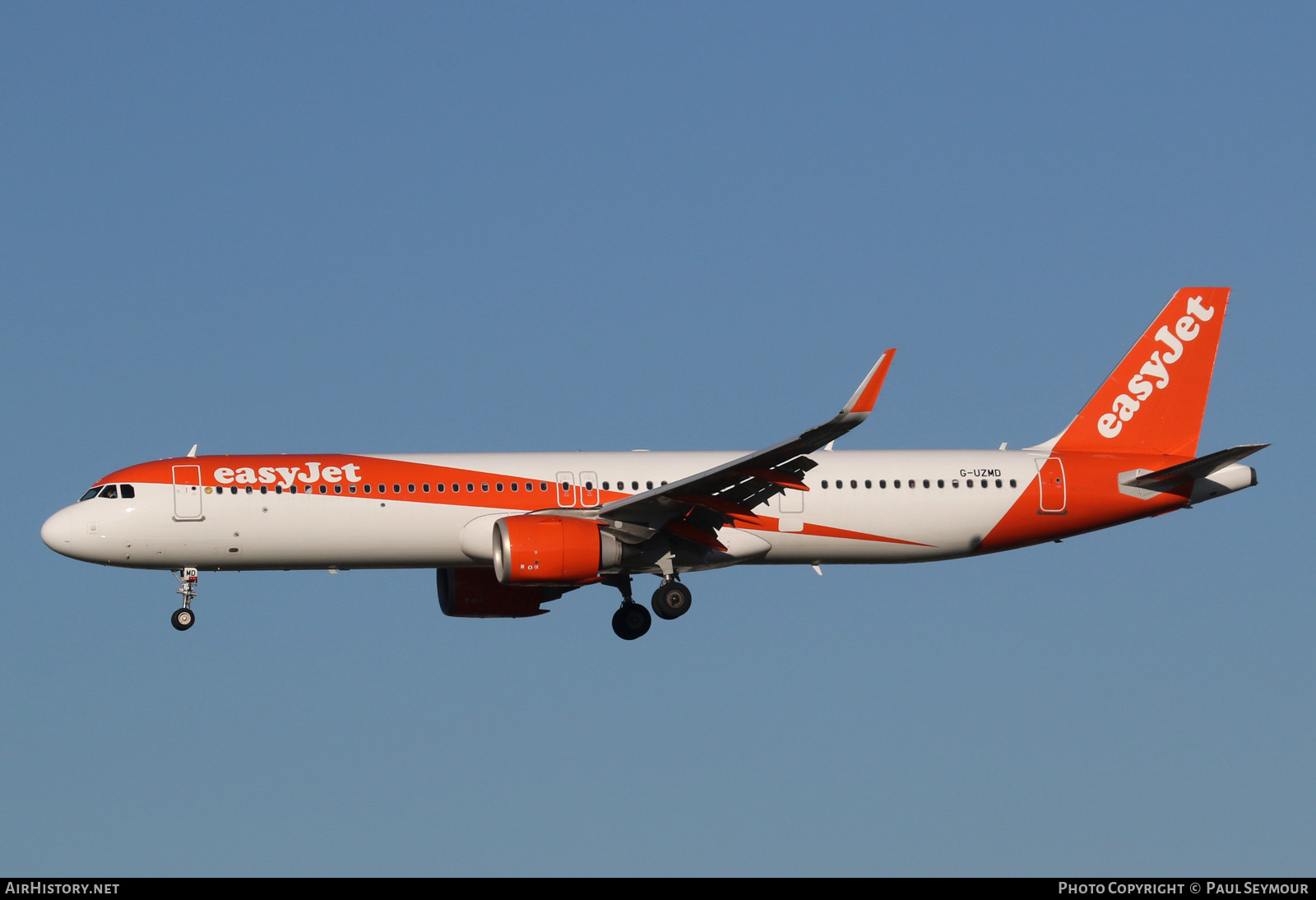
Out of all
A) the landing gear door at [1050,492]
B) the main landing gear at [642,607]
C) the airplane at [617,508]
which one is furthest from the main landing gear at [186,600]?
the landing gear door at [1050,492]

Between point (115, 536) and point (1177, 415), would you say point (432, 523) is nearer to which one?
point (115, 536)

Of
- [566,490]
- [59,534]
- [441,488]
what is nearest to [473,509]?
[441,488]

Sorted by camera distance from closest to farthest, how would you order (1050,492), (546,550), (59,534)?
1. (546,550)
2. (59,534)
3. (1050,492)

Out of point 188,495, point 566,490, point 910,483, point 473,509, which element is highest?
point 188,495

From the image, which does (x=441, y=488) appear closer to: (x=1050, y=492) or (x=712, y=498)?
(x=712, y=498)

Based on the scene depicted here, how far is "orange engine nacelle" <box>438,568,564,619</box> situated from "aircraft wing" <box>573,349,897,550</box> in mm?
4660

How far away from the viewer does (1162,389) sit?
45.0 metres

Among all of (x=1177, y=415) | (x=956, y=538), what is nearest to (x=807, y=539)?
(x=956, y=538)

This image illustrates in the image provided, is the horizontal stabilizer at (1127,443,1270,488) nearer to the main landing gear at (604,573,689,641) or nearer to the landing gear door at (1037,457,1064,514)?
the landing gear door at (1037,457,1064,514)

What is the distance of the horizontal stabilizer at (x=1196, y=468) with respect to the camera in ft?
133

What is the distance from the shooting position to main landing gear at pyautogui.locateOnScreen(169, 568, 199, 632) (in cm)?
4025

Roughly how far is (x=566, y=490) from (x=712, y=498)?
12.1 feet

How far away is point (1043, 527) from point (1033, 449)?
232cm

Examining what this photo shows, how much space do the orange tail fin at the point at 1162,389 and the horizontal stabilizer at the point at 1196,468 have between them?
60.8 inches
